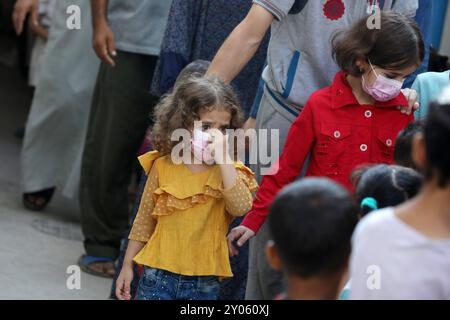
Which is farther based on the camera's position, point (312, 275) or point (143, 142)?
point (143, 142)

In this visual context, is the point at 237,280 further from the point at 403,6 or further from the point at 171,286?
the point at 403,6

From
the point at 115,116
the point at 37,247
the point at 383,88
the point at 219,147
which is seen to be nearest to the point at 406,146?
the point at 383,88

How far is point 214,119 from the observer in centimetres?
376

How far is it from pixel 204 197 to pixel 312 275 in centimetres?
128

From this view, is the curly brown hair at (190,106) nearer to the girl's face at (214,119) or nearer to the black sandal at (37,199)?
the girl's face at (214,119)

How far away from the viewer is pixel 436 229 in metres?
2.50

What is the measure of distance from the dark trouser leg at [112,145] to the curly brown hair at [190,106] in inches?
69.2

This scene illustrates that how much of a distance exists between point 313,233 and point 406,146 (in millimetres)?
1109

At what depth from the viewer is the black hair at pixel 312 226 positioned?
8.29ft

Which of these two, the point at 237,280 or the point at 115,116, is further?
the point at 115,116

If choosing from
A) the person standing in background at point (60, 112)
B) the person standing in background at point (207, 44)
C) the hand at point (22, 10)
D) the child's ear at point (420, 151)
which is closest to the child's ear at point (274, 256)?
the child's ear at point (420, 151)

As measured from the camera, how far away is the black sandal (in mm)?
6789

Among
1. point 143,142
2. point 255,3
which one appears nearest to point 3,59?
point 143,142
